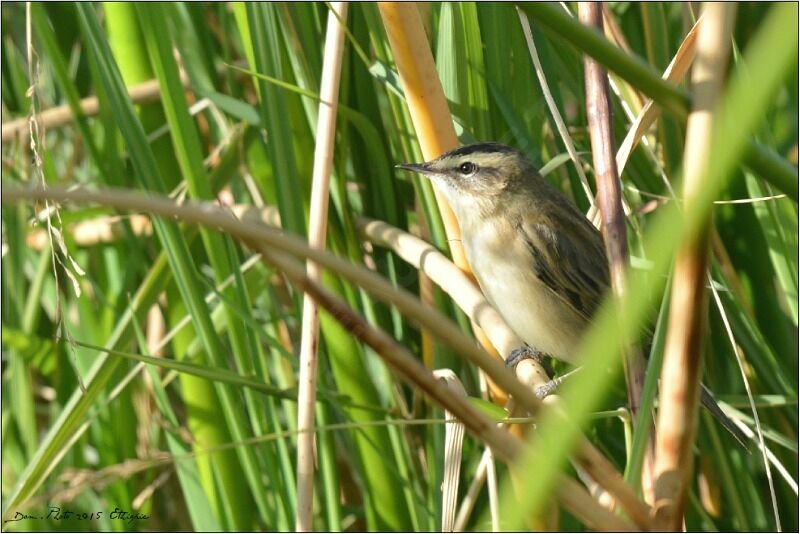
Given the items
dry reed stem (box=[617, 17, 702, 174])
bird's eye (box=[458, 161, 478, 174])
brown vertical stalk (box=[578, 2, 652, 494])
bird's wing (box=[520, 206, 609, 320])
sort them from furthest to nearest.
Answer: bird's wing (box=[520, 206, 609, 320]), bird's eye (box=[458, 161, 478, 174]), dry reed stem (box=[617, 17, 702, 174]), brown vertical stalk (box=[578, 2, 652, 494])

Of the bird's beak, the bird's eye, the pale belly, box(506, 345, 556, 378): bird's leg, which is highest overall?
the bird's eye

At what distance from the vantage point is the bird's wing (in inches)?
132

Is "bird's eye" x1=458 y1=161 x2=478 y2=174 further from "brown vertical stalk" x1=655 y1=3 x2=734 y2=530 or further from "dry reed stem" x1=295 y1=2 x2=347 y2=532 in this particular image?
"brown vertical stalk" x1=655 y1=3 x2=734 y2=530

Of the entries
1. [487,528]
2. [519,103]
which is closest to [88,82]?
[519,103]

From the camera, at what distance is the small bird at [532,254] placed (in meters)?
3.26

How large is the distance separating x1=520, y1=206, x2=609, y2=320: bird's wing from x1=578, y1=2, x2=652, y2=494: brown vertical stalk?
1734mm

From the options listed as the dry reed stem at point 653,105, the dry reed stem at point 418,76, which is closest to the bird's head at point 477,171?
the dry reed stem at point 418,76

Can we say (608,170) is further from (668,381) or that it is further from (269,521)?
(269,521)

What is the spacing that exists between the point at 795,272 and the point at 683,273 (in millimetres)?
2010

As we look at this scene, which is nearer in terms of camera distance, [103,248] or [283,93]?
[283,93]

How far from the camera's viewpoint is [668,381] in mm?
979

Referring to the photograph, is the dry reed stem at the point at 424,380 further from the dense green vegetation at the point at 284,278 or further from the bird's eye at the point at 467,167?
the bird's eye at the point at 467,167

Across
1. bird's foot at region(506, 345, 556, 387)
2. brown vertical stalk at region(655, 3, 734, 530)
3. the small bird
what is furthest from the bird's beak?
brown vertical stalk at region(655, 3, 734, 530)

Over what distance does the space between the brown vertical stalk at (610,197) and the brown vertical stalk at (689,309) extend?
0.78 ft
